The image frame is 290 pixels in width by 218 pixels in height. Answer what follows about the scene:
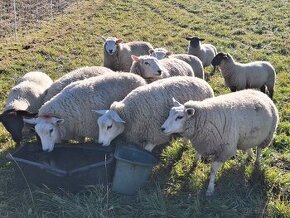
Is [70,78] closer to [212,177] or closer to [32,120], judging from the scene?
[32,120]

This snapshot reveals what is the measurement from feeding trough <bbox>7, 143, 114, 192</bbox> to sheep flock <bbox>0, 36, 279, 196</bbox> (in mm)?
177

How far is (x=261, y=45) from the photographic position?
14.0 m

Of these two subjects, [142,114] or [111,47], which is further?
[111,47]

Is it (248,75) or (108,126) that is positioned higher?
(108,126)

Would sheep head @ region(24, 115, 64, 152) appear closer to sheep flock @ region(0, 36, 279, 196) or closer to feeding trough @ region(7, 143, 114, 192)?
sheep flock @ region(0, 36, 279, 196)

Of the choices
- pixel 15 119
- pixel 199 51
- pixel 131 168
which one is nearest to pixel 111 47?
pixel 199 51

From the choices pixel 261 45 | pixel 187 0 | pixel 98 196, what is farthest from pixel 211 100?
pixel 187 0

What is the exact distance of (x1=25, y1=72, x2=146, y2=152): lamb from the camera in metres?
6.96

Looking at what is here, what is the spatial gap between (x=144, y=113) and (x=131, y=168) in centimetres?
110

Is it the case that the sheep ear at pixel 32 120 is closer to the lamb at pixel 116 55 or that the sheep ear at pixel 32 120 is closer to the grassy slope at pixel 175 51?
the grassy slope at pixel 175 51

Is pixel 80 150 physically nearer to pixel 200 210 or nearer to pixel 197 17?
pixel 200 210

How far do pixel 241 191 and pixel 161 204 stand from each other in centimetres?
122

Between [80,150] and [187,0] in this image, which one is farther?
[187,0]

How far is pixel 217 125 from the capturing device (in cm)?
620
